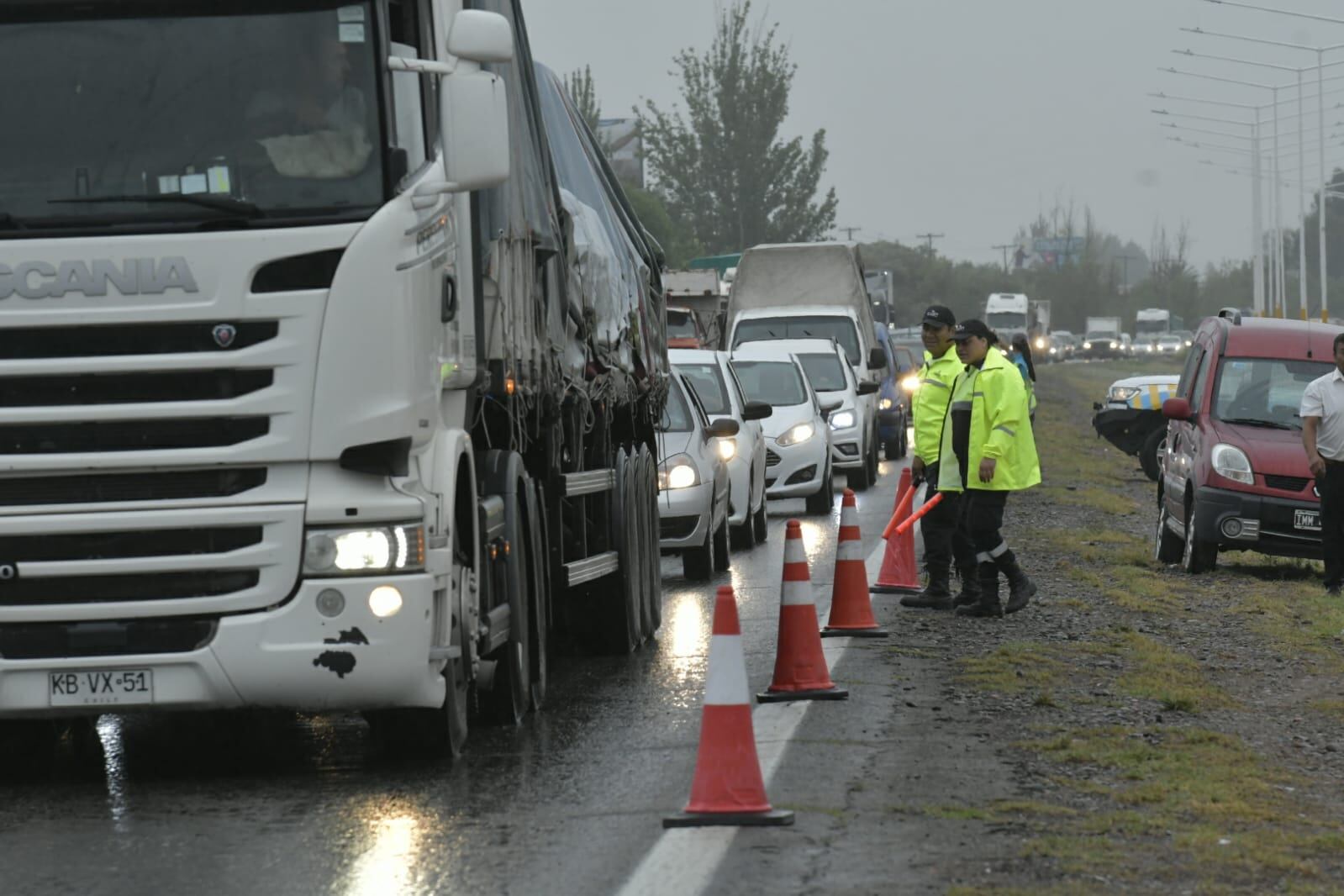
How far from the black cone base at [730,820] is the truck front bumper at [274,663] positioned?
1.21m

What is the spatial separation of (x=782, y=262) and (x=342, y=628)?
26977 mm

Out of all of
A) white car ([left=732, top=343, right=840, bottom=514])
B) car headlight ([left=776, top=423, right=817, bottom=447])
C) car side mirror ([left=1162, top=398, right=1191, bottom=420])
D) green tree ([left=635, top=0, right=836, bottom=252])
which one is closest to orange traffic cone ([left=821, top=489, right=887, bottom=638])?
car side mirror ([left=1162, top=398, right=1191, bottom=420])

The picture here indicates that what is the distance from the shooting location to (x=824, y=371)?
27984 millimetres

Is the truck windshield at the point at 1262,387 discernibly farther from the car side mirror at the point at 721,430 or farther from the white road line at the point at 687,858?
the white road line at the point at 687,858

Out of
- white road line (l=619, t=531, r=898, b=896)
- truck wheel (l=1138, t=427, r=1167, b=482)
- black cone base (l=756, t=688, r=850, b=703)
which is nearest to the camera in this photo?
white road line (l=619, t=531, r=898, b=896)

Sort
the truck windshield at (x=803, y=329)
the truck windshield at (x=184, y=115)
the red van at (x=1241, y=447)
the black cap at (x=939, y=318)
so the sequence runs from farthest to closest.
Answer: the truck windshield at (x=803, y=329) < the red van at (x=1241, y=447) < the black cap at (x=939, y=318) < the truck windshield at (x=184, y=115)

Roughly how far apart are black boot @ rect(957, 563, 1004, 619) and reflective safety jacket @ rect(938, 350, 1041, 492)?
0.49 meters

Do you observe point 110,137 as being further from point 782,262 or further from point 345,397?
point 782,262

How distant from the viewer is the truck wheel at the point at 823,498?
23.3 metres

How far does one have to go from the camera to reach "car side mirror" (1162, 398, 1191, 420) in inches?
659

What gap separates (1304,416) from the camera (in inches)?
585

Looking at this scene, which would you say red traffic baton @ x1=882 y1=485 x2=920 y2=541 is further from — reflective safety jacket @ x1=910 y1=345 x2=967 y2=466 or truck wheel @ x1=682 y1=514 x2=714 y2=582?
truck wheel @ x1=682 y1=514 x2=714 y2=582

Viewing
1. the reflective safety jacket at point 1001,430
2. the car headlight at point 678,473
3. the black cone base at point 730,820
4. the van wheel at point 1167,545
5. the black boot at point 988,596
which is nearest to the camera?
the black cone base at point 730,820

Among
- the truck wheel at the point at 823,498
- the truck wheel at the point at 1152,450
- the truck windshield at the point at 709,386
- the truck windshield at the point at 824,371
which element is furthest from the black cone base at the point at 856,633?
the truck wheel at the point at 1152,450
